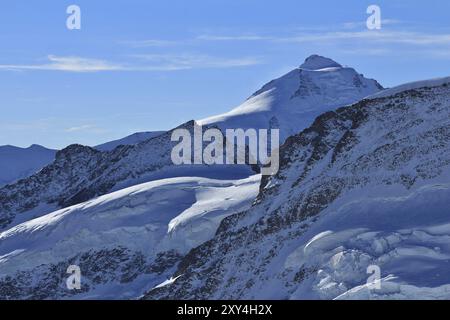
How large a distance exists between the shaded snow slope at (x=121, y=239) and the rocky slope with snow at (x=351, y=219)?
1914cm

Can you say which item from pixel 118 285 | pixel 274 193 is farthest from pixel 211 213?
pixel 274 193

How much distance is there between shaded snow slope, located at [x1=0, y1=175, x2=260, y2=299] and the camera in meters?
128

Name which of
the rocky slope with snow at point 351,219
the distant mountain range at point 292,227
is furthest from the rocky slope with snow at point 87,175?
the rocky slope with snow at point 351,219

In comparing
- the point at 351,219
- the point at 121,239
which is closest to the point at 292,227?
the point at 351,219

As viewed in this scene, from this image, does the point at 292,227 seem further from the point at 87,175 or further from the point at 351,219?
the point at 87,175

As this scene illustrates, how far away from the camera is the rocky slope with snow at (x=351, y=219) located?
8106cm

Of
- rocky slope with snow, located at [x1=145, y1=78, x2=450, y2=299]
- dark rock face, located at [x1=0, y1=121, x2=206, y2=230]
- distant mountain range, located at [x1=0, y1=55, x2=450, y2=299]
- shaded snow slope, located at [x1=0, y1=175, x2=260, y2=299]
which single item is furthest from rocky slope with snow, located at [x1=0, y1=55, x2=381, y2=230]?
rocky slope with snow, located at [x1=145, y1=78, x2=450, y2=299]

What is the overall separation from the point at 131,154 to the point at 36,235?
96.9 ft

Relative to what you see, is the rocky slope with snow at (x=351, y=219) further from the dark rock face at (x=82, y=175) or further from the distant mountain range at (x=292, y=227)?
the dark rock face at (x=82, y=175)

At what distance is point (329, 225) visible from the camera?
90562 mm

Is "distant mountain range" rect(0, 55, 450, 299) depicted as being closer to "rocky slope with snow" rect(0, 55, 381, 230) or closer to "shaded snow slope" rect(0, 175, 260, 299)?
"shaded snow slope" rect(0, 175, 260, 299)

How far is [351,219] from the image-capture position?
3546 inches

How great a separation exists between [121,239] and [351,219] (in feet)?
170

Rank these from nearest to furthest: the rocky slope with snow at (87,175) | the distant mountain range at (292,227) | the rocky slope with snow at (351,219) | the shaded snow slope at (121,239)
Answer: the rocky slope with snow at (351,219)
the distant mountain range at (292,227)
the shaded snow slope at (121,239)
the rocky slope with snow at (87,175)
